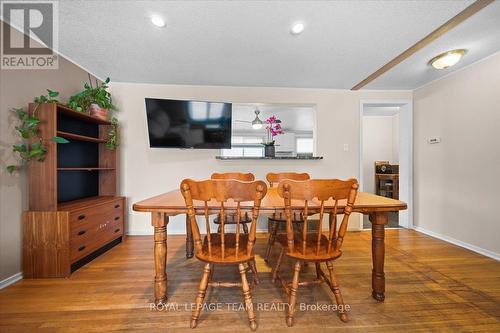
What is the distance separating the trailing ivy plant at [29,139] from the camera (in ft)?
5.83

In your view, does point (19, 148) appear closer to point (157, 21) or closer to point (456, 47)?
point (157, 21)

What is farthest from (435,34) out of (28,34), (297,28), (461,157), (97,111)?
(28,34)

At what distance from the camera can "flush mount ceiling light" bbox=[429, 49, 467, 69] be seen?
226 centimetres

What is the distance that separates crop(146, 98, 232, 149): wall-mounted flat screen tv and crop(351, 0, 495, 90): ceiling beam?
6.92 feet

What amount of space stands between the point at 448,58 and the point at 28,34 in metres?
4.35

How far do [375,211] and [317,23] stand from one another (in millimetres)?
1635

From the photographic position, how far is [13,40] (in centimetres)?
186

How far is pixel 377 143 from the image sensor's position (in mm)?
5578

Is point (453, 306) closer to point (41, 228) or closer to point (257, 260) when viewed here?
point (257, 260)

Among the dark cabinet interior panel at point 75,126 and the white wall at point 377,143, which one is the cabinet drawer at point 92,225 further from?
the white wall at point 377,143

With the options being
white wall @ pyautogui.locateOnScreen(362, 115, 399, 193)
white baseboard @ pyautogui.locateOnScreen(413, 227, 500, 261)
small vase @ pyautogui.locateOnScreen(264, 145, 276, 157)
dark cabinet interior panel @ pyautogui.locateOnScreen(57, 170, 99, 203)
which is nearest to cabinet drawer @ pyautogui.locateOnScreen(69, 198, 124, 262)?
dark cabinet interior panel @ pyautogui.locateOnScreen(57, 170, 99, 203)

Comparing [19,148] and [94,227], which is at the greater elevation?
[19,148]

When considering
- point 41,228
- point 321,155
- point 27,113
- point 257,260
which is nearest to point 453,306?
point 257,260

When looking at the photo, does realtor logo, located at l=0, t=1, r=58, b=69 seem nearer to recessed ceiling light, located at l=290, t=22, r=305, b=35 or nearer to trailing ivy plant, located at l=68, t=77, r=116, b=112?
trailing ivy plant, located at l=68, t=77, r=116, b=112
